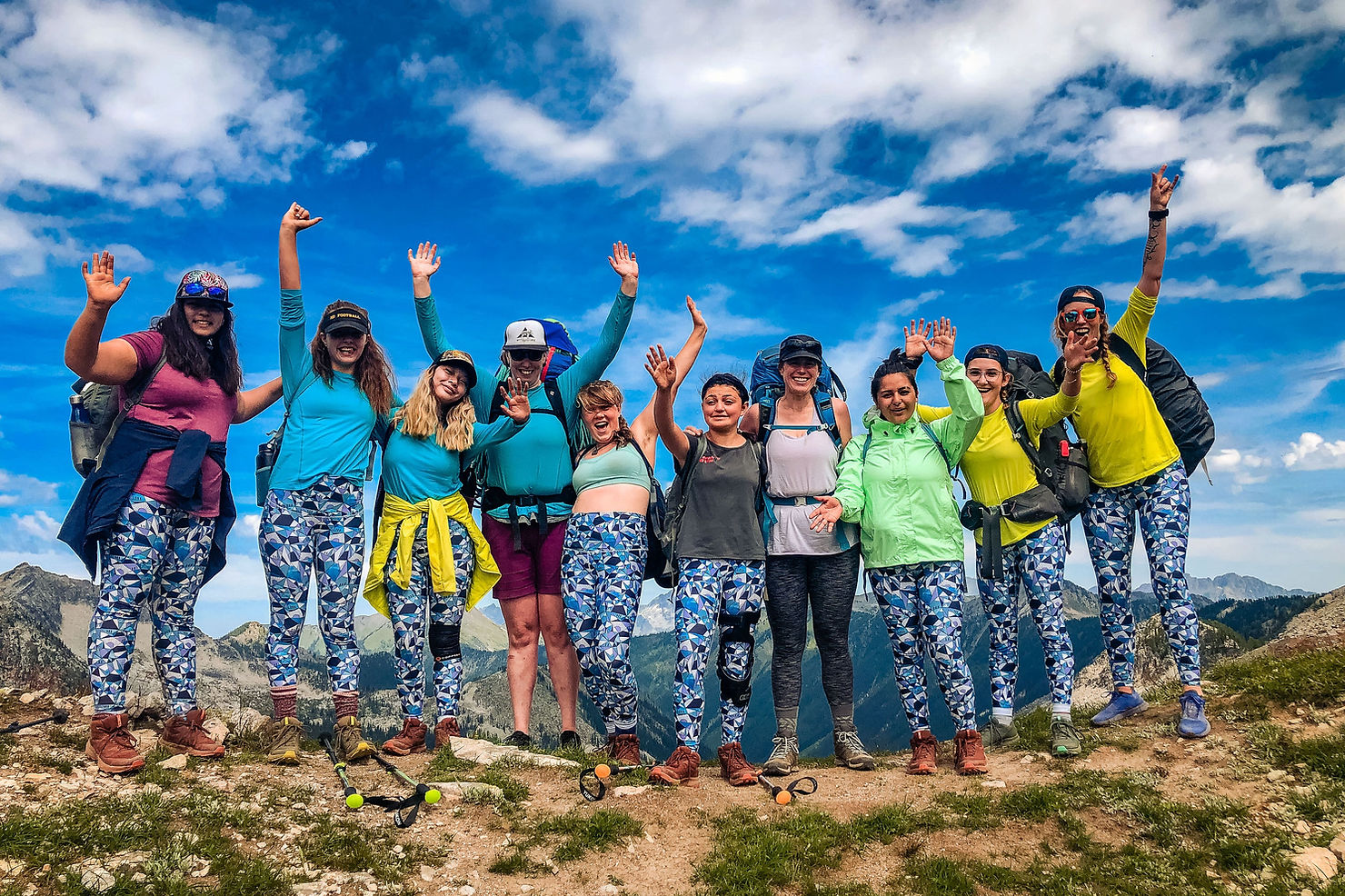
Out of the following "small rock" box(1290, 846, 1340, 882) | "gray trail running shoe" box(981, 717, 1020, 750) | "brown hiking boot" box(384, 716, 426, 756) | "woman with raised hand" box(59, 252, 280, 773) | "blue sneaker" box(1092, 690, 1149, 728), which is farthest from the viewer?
"blue sneaker" box(1092, 690, 1149, 728)

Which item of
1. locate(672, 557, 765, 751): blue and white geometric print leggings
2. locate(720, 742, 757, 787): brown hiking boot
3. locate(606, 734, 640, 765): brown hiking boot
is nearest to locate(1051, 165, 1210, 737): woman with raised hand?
locate(672, 557, 765, 751): blue and white geometric print leggings

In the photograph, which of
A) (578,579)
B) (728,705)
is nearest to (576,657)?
(578,579)

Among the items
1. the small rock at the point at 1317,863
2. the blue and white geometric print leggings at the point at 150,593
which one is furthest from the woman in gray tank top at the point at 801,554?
the blue and white geometric print leggings at the point at 150,593

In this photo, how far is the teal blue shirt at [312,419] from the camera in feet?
25.9

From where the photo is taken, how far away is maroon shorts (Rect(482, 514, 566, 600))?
350 inches

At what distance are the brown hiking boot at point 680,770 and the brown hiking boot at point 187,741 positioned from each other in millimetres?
4436

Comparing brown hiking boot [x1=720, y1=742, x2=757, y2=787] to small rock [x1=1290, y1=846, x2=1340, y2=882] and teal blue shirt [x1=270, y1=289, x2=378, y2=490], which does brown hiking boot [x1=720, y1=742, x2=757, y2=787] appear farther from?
teal blue shirt [x1=270, y1=289, x2=378, y2=490]

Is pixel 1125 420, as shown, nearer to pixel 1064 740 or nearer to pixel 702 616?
pixel 1064 740

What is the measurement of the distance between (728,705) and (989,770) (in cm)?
282

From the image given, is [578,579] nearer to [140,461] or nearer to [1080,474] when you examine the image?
[140,461]

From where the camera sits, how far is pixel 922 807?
7207 millimetres

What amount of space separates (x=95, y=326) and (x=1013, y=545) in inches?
365

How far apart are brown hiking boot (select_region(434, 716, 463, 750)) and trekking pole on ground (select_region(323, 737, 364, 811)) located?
1077mm

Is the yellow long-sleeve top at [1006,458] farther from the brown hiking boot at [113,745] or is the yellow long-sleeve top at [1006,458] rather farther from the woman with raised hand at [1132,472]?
the brown hiking boot at [113,745]
